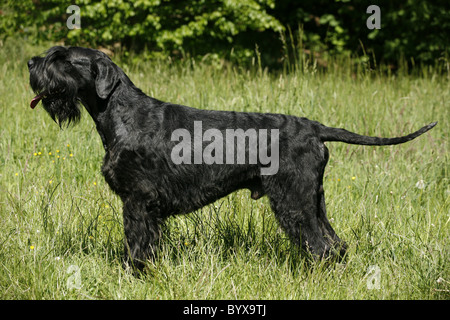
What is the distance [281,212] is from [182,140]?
2.79 ft

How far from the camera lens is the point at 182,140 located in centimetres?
312

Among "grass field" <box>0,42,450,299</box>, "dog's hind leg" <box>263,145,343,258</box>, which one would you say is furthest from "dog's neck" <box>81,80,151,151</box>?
"dog's hind leg" <box>263,145,343,258</box>

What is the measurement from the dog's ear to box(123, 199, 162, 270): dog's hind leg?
76 centimetres

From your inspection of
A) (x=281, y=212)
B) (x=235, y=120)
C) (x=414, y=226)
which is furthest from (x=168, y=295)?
(x=414, y=226)

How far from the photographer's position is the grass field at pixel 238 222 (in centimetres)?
286

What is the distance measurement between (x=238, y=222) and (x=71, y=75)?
1.77 m

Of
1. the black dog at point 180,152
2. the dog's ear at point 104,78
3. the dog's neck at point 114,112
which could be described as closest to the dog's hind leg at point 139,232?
the black dog at point 180,152

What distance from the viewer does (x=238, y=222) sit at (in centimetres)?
378

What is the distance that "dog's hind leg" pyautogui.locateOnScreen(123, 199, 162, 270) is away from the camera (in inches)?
120

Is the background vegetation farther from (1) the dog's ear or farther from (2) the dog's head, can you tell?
(1) the dog's ear

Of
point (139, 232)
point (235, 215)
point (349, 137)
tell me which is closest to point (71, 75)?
point (139, 232)

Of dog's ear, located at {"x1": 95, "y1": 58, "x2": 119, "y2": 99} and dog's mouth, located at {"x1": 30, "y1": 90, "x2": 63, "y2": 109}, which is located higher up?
dog's ear, located at {"x1": 95, "y1": 58, "x2": 119, "y2": 99}

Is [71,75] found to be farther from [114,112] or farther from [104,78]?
[114,112]

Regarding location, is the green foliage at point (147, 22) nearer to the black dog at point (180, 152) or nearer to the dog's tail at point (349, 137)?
the black dog at point (180, 152)
